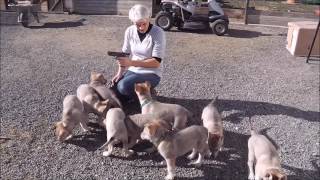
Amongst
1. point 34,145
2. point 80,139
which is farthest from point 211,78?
point 34,145

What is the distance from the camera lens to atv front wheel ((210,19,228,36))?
363 inches

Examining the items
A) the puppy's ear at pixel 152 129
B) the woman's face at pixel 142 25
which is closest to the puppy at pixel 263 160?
the puppy's ear at pixel 152 129

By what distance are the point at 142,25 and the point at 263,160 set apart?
7.03ft

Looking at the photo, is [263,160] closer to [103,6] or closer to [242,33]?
[242,33]

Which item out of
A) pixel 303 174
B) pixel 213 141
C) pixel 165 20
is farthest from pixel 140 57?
pixel 165 20

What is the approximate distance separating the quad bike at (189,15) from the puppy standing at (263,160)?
5.49 meters

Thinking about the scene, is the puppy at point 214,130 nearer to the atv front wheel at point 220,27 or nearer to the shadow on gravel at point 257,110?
the shadow on gravel at point 257,110

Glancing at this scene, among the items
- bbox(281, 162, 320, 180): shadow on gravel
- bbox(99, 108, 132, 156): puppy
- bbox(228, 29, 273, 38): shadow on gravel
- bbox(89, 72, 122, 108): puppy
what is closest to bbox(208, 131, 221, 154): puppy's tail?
bbox(281, 162, 320, 180): shadow on gravel

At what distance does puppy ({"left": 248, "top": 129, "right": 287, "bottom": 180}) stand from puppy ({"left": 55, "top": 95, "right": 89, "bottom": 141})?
1.95 meters

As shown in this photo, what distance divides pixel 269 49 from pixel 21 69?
198 inches

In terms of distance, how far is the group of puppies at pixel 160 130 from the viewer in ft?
12.6

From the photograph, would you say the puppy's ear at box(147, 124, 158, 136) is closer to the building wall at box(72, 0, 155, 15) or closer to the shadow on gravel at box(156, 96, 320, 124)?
the shadow on gravel at box(156, 96, 320, 124)

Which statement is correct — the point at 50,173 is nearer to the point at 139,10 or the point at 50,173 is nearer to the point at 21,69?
the point at 139,10

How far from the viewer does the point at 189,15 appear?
373 inches
